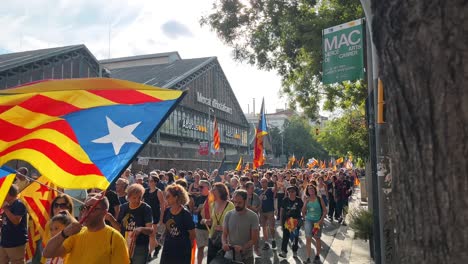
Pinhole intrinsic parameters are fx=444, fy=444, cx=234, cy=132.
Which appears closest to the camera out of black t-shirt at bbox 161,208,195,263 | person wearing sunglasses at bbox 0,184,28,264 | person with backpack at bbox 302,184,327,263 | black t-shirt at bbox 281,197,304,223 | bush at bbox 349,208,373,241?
black t-shirt at bbox 161,208,195,263

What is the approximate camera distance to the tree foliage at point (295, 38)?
12031 mm

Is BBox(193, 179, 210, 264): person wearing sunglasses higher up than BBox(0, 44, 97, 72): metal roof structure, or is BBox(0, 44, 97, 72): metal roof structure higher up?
BBox(0, 44, 97, 72): metal roof structure

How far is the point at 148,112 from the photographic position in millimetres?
4391

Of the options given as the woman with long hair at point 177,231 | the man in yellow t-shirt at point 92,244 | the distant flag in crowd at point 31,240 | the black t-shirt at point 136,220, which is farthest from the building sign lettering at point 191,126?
the man in yellow t-shirt at point 92,244

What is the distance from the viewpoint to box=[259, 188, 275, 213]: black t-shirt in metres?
10.9

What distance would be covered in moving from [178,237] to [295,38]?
851cm

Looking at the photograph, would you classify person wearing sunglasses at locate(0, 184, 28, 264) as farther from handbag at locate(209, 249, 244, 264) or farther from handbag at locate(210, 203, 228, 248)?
handbag at locate(209, 249, 244, 264)

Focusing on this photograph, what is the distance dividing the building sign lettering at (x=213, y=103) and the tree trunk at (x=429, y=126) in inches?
2209

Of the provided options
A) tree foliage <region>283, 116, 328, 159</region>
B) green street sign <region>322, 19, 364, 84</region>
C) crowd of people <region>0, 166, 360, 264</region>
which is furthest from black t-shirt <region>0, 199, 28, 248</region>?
tree foliage <region>283, 116, 328, 159</region>

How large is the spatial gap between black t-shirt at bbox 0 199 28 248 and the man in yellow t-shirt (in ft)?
9.36

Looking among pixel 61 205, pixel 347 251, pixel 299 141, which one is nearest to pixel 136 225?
Answer: pixel 61 205

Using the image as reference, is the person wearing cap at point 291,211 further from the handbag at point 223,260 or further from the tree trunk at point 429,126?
the tree trunk at point 429,126

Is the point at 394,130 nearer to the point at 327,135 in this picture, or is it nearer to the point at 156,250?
the point at 156,250

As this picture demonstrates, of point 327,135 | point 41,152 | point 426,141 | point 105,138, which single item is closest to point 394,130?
point 426,141
